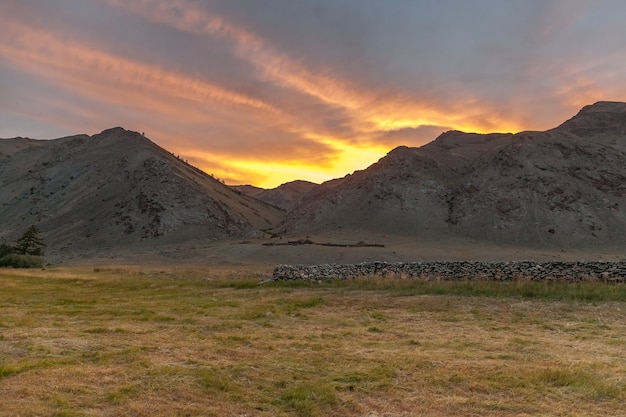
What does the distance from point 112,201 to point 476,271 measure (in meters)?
99.4

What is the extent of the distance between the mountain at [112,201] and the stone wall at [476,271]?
68033mm

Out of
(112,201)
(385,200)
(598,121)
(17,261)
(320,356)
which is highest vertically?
(598,121)

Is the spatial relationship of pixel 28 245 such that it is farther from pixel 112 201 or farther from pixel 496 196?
pixel 496 196

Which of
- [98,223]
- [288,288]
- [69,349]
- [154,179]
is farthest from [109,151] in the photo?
[69,349]

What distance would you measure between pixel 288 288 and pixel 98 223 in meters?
84.7

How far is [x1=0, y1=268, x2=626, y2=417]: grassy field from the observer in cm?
809

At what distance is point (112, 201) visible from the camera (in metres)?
108

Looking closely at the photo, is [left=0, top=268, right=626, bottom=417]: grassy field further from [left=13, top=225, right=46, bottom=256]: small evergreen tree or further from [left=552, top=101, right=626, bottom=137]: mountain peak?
[left=552, top=101, right=626, bottom=137]: mountain peak

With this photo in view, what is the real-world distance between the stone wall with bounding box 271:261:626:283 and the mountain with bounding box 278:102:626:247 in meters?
59.3

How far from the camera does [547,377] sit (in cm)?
966

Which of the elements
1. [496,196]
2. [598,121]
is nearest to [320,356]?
[496,196]

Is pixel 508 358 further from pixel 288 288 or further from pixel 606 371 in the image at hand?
pixel 288 288

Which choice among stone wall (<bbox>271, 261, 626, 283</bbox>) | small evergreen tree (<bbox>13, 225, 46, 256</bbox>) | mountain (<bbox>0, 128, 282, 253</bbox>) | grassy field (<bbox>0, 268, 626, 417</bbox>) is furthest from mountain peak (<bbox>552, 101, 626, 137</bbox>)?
small evergreen tree (<bbox>13, 225, 46, 256</bbox>)

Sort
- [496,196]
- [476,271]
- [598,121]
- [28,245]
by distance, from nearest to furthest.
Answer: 1. [476,271]
2. [28,245]
3. [496,196]
4. [598,121]
